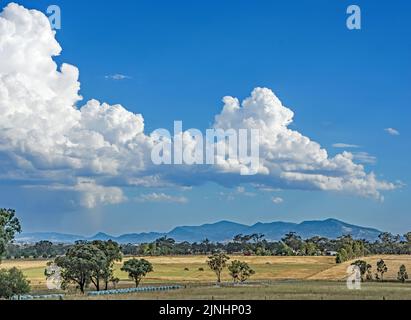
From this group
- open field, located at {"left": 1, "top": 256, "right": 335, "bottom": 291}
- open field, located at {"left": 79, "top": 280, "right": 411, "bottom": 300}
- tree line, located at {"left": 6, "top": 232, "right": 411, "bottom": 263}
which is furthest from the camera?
tree line, located at {"left": 6, "top": 232, "right": 411, "bottom": 263}

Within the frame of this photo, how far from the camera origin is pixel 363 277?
7788cm

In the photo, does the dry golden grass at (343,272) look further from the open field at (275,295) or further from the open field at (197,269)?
the open field at (275,295)

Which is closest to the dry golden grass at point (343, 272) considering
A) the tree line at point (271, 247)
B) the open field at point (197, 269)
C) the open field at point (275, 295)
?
the open field at point (197, 269)

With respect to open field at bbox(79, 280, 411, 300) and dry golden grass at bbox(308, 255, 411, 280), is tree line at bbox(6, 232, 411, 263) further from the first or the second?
open field at bbox(79, 280, 411, 300)

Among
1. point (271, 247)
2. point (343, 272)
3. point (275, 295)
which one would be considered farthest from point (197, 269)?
point (271, 247)

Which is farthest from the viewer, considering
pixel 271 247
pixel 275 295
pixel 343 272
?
pixel 271 247

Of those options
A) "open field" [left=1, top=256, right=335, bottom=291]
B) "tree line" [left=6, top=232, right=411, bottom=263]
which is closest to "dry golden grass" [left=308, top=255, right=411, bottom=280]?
"open field" [left=1, top=256, right=335, bottom=291]

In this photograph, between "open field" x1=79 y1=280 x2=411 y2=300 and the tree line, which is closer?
"open field" x1=79 y1=280 x2=411 y2=300

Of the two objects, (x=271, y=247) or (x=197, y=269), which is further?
(x=271, y=247)

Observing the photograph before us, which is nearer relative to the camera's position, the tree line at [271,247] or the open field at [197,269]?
the open field at [197,269]

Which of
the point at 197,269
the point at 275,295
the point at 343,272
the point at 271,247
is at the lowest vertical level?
the point at 343,272

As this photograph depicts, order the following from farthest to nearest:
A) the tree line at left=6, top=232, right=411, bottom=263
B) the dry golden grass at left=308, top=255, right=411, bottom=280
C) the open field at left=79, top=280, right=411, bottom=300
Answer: the tree line at left=6, top=232, right=411, bottom=263 → the dry golden grass at left=308, top=255, right=411, bottom=280 → the open field at left=79, top=280, right=411, bottom=300

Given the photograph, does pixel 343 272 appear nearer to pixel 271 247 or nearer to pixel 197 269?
pixel 197 269
